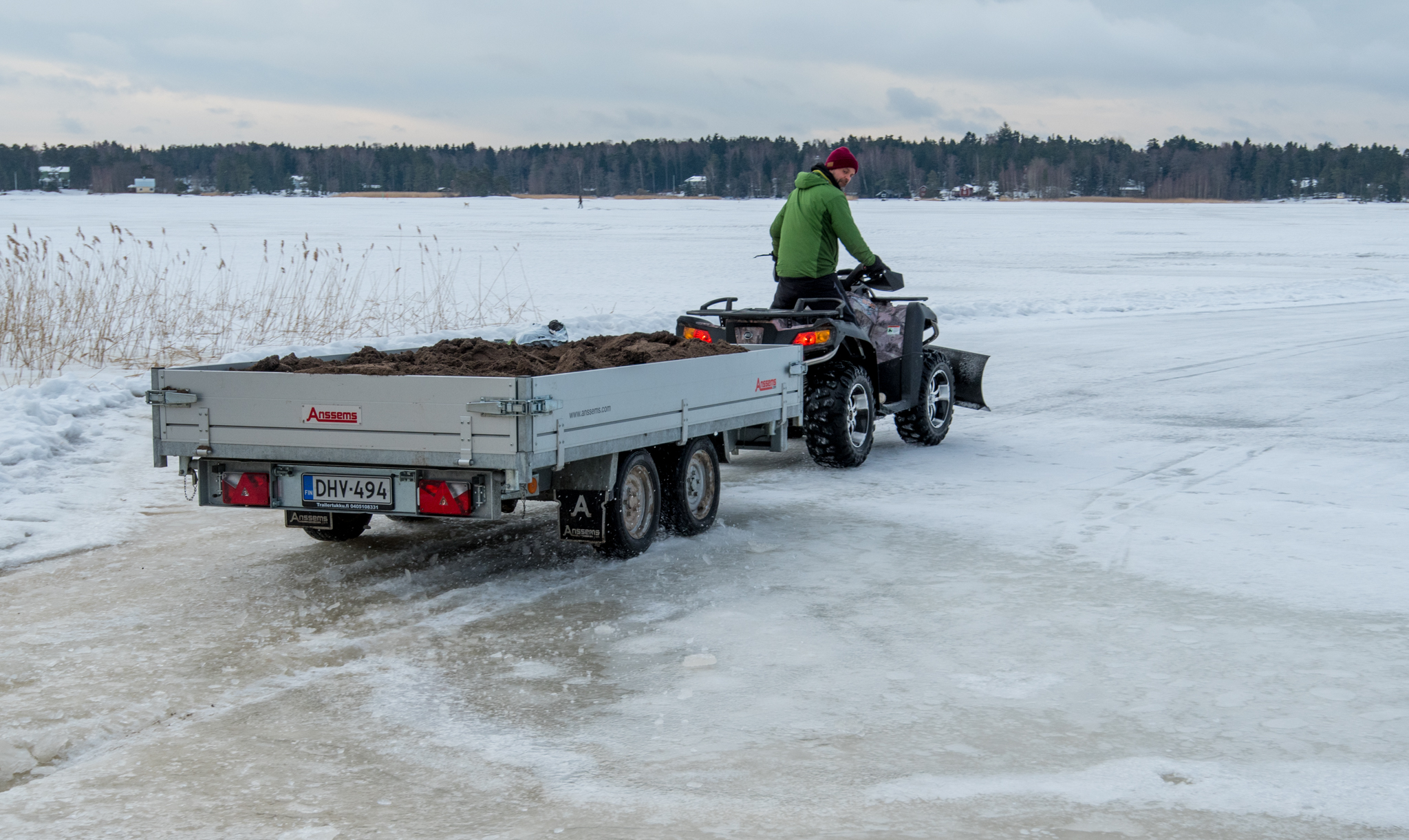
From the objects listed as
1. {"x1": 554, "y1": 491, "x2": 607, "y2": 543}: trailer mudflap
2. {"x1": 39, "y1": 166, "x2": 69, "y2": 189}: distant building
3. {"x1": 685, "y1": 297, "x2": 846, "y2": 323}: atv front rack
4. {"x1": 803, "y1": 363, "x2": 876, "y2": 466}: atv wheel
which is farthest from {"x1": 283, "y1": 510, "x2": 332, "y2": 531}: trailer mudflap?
{"x1": 39, "y1": 166, "x2": 69, "y2": 189}: distant building

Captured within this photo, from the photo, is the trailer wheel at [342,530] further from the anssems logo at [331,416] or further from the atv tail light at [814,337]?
the atv tail light at [814,337]

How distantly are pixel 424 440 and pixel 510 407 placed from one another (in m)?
0.46

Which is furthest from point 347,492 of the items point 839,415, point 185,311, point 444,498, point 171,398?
point 185,311

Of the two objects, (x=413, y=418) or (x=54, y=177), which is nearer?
(x=413, y=418)

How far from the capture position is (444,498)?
5648 millimetres

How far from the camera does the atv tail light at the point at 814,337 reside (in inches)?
353

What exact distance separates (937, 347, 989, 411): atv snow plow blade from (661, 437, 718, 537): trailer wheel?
3.91 m

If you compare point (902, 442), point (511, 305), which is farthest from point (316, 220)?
point (902, 442)

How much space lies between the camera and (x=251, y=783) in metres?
3.75

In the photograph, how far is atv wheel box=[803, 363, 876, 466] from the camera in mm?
8922

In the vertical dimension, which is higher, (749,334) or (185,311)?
(749,334)

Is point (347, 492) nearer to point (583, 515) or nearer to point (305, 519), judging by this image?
point (305, 519)

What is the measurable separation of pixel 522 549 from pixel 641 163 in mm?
150410

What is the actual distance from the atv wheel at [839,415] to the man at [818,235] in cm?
65
